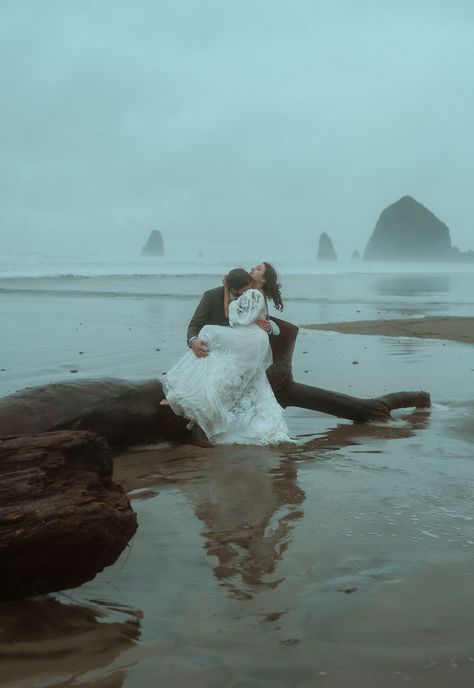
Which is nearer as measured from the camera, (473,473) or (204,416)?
(473,473)

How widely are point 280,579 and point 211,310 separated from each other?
12.4ft

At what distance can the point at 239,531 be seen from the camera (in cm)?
362

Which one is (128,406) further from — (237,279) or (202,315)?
(237,279)

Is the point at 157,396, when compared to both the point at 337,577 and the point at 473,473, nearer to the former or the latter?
the point at 473,473

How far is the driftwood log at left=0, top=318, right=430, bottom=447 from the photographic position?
488 centimetres

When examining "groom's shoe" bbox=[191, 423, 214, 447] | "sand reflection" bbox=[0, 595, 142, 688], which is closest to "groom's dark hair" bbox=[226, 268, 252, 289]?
"groom's shoe" bbox=[191, 423, 214, 447]

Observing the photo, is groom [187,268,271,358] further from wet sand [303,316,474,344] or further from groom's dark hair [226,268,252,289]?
wet sand [303,316,474,344]

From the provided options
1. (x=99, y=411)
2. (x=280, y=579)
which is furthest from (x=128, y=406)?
(x=280, y=579)

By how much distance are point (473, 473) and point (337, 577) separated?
1.94m

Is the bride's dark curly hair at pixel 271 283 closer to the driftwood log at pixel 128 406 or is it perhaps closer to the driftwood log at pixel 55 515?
the driftwood log at pixel 128 406

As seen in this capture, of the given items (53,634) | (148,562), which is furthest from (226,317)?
(53,634)

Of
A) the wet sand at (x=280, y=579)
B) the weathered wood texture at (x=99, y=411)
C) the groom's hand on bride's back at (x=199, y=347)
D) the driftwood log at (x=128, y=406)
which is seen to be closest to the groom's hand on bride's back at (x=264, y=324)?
the driftwood log at (x=128, y=406)

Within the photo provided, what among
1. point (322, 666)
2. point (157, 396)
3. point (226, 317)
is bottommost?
point (322, 666)

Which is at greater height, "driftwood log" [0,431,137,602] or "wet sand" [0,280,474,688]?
"driftwood log" [0,431,137,602]
